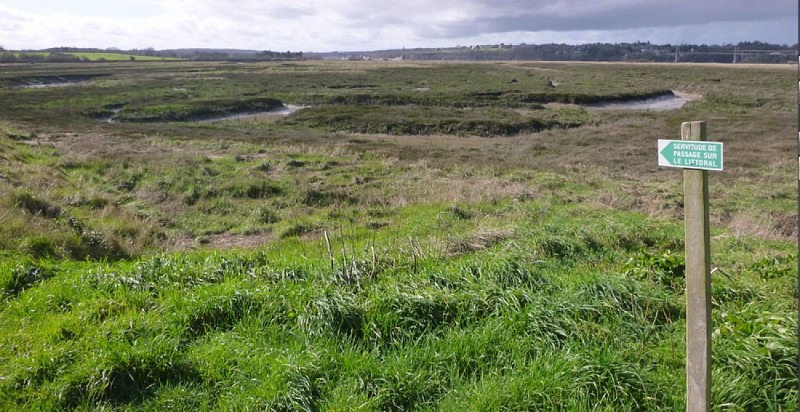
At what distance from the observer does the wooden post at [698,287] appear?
142 inches

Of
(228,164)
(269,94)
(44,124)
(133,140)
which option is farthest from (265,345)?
(269,94)

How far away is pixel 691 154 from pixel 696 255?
0.70m

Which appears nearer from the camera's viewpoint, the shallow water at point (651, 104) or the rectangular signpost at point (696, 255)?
the rectangular signpost at point (696, 255)

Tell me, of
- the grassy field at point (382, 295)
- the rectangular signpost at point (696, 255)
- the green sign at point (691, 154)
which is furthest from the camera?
the grassy field at point (382, 295)

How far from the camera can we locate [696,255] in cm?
367

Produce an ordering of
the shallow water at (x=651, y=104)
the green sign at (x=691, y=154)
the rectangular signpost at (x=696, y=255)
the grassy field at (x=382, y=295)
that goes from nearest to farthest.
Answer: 1. the green sign at (x=691, y=154)
2. the rectangular signpost at (x=696, y=255)
3. the grassy field at (x=382, y=295)
4. the shallow water at (x=651, y=104)

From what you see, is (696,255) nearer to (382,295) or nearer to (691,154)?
(691,154)

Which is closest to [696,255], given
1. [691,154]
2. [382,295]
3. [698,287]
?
[698,287]

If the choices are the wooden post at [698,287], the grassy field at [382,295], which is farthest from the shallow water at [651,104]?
the wooden post at [698,287]

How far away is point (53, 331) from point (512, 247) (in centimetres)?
588

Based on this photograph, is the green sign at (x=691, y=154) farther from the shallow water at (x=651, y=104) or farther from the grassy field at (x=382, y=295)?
the shallow water at (x=651, y=104)

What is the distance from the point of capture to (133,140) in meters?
32.2

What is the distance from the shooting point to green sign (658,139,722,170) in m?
3.38

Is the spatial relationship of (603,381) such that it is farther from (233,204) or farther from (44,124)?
(44,124)
